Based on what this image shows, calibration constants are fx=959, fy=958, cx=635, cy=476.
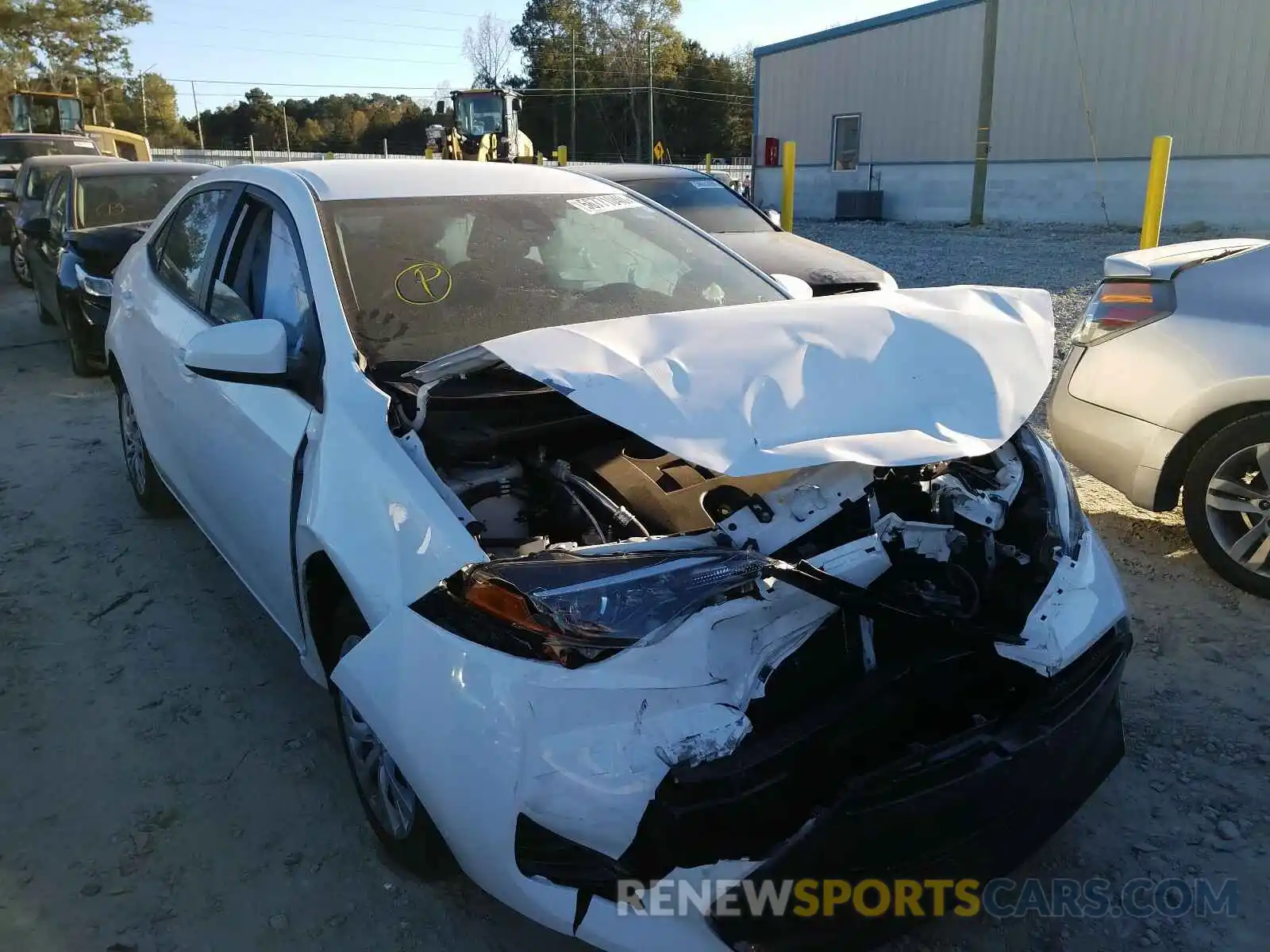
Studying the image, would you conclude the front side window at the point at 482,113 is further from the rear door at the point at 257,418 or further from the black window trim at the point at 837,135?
the rear door at the point at 257,418

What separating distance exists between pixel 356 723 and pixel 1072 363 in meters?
3.41

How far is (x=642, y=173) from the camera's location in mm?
8570

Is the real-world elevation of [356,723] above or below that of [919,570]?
below

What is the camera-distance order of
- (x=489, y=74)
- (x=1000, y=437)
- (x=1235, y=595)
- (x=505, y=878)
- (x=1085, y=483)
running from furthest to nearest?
(x=489, y=74)
(x=1085, y=483)
(x=1235, y=595)
(x=1000, y=437)
(x=505, y=878)

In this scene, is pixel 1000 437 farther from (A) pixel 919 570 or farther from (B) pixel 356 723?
(B) pixel 356 723

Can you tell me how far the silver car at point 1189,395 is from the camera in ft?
12.1

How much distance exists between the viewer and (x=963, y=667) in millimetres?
2008

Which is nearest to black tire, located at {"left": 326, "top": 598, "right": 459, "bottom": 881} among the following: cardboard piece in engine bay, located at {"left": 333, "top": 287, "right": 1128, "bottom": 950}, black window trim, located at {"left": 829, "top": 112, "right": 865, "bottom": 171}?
cardboard piece in engine bay, located at {"left": 333, "top": 287, "right": 1128, "bottom": 950}

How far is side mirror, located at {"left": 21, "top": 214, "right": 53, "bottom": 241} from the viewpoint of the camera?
27.5ft

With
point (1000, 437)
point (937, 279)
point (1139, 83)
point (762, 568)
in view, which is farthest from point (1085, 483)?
point (1139, 83)

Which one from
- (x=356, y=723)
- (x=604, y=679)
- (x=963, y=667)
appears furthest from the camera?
(x=356, y=723)

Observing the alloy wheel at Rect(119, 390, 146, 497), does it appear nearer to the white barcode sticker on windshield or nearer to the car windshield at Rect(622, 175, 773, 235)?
the white barcode sticker on windshield

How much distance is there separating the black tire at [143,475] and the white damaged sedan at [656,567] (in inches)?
66.1

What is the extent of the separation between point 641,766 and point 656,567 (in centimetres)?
41
